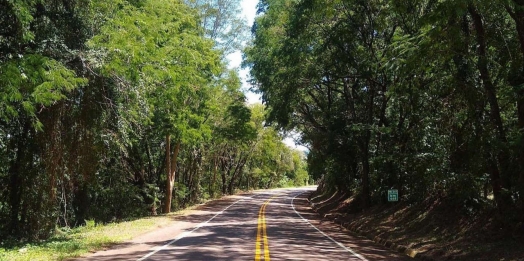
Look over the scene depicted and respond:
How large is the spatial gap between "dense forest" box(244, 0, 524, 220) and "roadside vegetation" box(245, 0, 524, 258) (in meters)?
0.05

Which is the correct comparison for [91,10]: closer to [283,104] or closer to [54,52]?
[54,52]

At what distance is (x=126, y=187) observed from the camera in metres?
30.8

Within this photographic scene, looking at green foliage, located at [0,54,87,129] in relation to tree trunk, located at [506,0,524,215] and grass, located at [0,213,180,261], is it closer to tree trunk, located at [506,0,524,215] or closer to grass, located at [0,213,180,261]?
grass, located at [0,213,180,261]

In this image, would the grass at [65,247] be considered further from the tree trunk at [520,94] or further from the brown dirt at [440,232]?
the tree trunk at [520,94]

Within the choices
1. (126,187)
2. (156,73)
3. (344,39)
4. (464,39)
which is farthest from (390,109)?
(126,187)

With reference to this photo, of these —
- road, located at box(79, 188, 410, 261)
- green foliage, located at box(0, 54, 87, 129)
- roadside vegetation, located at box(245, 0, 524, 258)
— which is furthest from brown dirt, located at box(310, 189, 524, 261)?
green foliage, located at box(0, 54, 87, 129)

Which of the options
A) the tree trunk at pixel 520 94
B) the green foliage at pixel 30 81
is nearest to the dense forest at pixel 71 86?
the green foliage at pixel 30 81

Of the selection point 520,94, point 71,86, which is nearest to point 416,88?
point 520,94

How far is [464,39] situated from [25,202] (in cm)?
1496

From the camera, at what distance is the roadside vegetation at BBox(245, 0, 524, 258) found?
10.7 metres

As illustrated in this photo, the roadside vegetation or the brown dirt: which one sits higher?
the roadside vegetation

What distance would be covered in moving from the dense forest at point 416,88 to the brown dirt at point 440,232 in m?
0.48

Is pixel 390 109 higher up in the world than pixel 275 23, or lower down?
lower down

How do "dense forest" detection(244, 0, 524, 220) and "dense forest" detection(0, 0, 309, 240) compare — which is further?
"dense forest" detection(244, 0, 524, 220)
